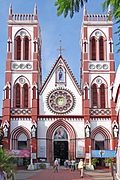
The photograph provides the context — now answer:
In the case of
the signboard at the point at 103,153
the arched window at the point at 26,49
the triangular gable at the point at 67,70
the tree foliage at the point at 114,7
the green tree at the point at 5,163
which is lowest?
the signboard at the point at 103,153

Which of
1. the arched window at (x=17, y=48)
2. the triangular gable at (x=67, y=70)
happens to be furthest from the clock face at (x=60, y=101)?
the arched window at (x=17, y=48)

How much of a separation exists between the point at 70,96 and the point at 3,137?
9.80m

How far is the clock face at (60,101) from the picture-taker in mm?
45250

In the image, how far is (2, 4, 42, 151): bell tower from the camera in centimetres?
4459

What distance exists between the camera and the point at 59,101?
45.7 metres

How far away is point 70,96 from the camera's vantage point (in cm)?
4584

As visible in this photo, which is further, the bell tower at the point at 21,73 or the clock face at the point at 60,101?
the clock face at the point at 60,101

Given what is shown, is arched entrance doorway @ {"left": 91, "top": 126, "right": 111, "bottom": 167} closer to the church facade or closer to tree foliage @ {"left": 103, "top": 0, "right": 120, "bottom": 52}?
the church facade

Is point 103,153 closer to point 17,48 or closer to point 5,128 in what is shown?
point 5,128

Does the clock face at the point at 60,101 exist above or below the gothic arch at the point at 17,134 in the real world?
above

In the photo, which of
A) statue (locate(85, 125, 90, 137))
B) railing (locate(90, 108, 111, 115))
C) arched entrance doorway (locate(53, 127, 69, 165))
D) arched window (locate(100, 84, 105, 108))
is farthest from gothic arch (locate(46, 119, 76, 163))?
arched window (locate(100, 84, 105, 108))

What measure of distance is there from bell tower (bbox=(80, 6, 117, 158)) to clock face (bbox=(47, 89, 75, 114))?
188 cm

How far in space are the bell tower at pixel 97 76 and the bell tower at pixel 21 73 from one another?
20.7 ft

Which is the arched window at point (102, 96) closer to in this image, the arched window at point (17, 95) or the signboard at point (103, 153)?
the signboard at point (103, 153)
